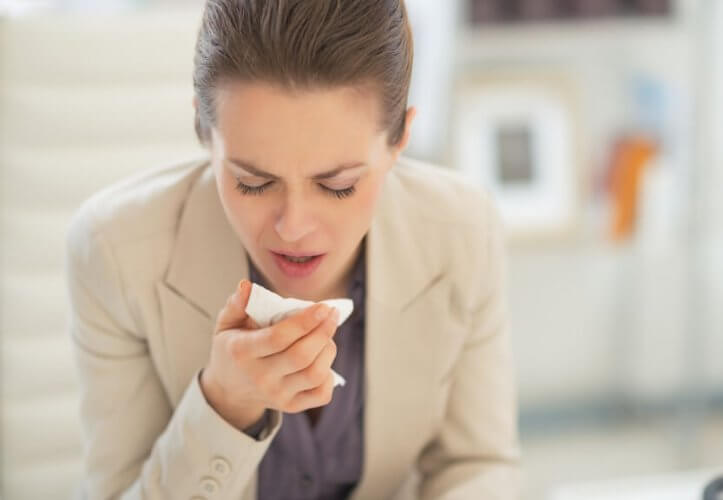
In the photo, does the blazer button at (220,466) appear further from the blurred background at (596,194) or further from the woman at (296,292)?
the blurred background at (596,194)

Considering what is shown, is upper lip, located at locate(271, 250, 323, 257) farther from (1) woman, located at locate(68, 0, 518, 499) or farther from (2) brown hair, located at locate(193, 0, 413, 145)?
(2) brown hair, located at locate(193, 0, 413, 145)

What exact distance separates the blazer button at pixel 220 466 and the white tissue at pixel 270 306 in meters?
0.16

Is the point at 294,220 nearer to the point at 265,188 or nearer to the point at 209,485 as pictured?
the point at 265,188

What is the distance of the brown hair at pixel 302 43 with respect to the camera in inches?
26.1

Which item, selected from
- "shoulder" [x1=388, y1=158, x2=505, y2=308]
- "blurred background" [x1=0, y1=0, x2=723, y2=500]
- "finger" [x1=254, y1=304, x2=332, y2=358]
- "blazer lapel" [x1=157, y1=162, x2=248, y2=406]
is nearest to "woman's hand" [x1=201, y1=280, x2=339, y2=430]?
"finger" [x1=254, y1=304, x2=332, y2=358]

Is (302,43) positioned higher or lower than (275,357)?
higher

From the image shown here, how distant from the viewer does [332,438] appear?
3.19ft

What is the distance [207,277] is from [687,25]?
1.84 m

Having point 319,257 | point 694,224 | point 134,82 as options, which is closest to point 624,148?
point 694,224

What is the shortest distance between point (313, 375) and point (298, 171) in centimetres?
18

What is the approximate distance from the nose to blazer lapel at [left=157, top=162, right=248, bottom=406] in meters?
0.14

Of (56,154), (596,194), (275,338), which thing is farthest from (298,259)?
(596,194)

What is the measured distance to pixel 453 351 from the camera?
974 millimetres

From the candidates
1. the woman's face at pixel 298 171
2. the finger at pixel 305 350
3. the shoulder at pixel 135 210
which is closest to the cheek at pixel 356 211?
the woman's face at pixel 298 171
